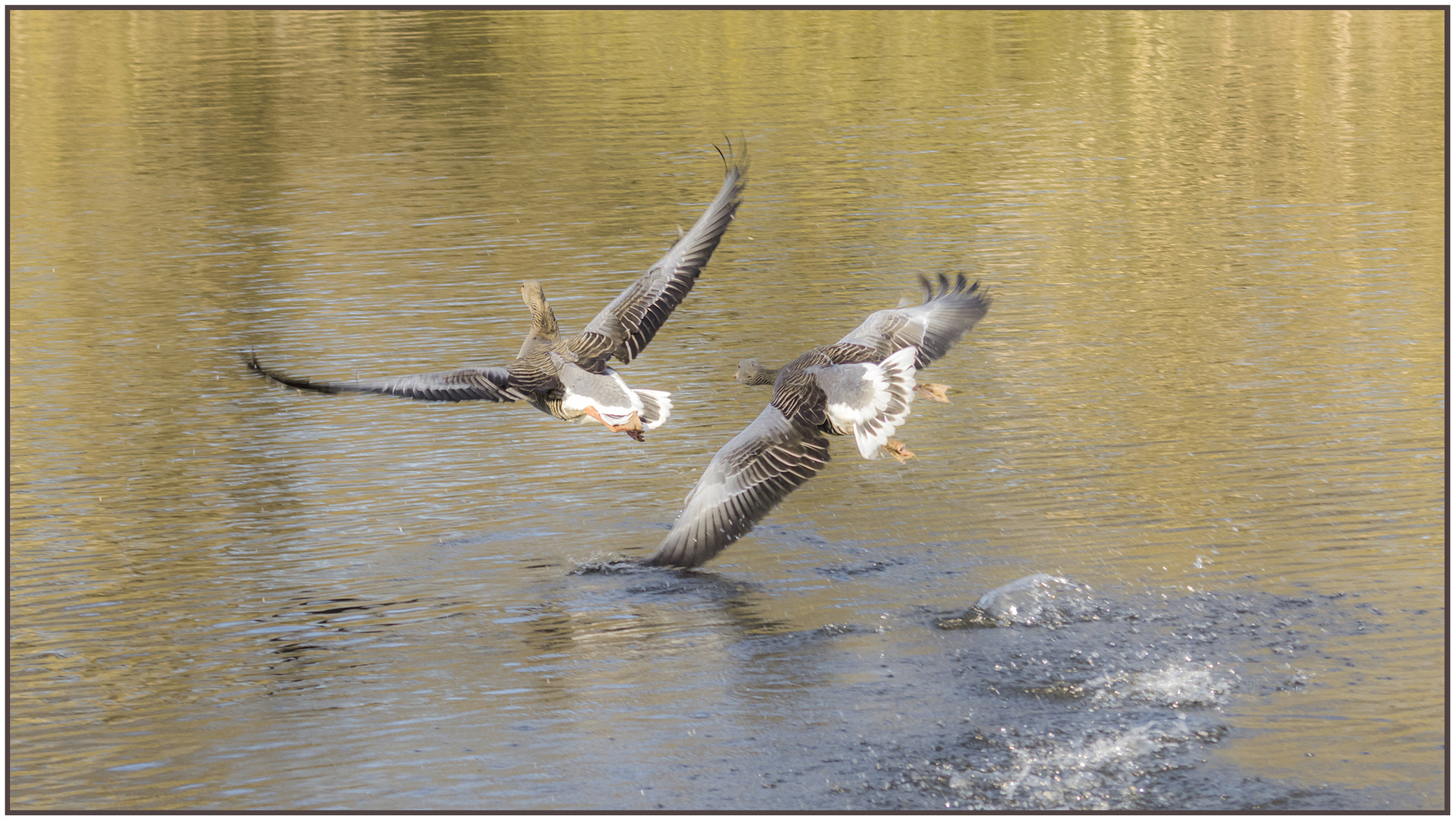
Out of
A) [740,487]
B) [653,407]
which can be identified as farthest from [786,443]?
[653,407]

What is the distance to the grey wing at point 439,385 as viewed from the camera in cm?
1021

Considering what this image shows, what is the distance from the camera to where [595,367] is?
38.2 feet

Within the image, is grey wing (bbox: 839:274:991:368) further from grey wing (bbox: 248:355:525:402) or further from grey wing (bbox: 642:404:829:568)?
grey wing (bbox: 248:355:525:402)

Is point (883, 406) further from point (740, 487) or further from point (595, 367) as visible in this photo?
point (595, 367)

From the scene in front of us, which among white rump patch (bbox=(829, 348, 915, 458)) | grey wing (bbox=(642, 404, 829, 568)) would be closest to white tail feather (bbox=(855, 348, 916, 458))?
white rump patch (bbox=(829, 348, 915, 458))

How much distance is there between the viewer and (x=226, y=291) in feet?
68.6

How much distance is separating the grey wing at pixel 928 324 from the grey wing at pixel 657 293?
1.36 metres

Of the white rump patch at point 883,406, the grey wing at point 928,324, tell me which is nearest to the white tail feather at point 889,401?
the white rump patch at point 883,406

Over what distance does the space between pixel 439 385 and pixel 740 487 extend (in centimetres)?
220

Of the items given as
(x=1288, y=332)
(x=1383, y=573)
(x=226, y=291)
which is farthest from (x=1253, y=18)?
(x=1383, y=573)

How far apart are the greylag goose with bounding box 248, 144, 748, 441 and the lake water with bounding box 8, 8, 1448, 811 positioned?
131cm

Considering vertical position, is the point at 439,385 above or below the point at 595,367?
above

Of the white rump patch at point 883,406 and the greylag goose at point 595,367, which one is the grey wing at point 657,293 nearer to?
the greylag goose at point 595,367

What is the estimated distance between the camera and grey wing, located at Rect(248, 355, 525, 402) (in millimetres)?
10211
